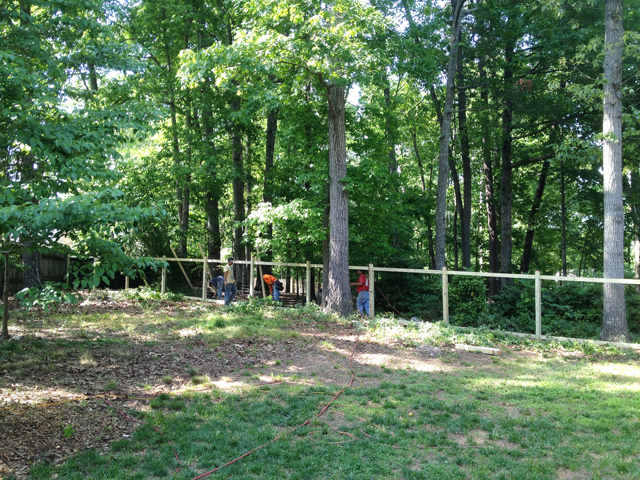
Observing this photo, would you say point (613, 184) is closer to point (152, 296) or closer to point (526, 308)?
point (526, 308)

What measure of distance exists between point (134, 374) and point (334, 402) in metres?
3.27

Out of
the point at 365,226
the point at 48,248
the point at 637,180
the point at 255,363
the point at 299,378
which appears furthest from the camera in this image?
the point at 637,180

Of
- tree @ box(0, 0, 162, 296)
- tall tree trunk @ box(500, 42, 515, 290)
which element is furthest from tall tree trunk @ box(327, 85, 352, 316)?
tall tree trunk @ box(500, 42, 515, 290)

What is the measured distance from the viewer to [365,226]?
14906mm

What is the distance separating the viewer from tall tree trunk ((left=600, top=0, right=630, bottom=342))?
31.7 ft

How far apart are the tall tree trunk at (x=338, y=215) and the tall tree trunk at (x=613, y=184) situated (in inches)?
236

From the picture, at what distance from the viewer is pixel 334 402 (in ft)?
19.6

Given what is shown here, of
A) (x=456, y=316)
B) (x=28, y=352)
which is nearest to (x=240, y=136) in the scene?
(x=456, y=316)

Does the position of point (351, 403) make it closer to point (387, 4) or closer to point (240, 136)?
point (240, 136)

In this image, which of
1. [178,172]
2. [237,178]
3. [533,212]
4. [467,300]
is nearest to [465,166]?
[533,212]

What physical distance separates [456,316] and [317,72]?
7455mm

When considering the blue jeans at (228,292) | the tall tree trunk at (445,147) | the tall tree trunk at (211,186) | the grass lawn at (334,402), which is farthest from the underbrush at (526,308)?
the tall tree trunk at (211,186)

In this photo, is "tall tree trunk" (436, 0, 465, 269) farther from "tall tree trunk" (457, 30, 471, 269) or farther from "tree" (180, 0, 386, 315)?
"tree" (180, 0, 386, 315)

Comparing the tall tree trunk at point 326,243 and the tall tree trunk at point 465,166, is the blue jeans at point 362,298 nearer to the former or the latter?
the tall tree trunk at point 326,243
